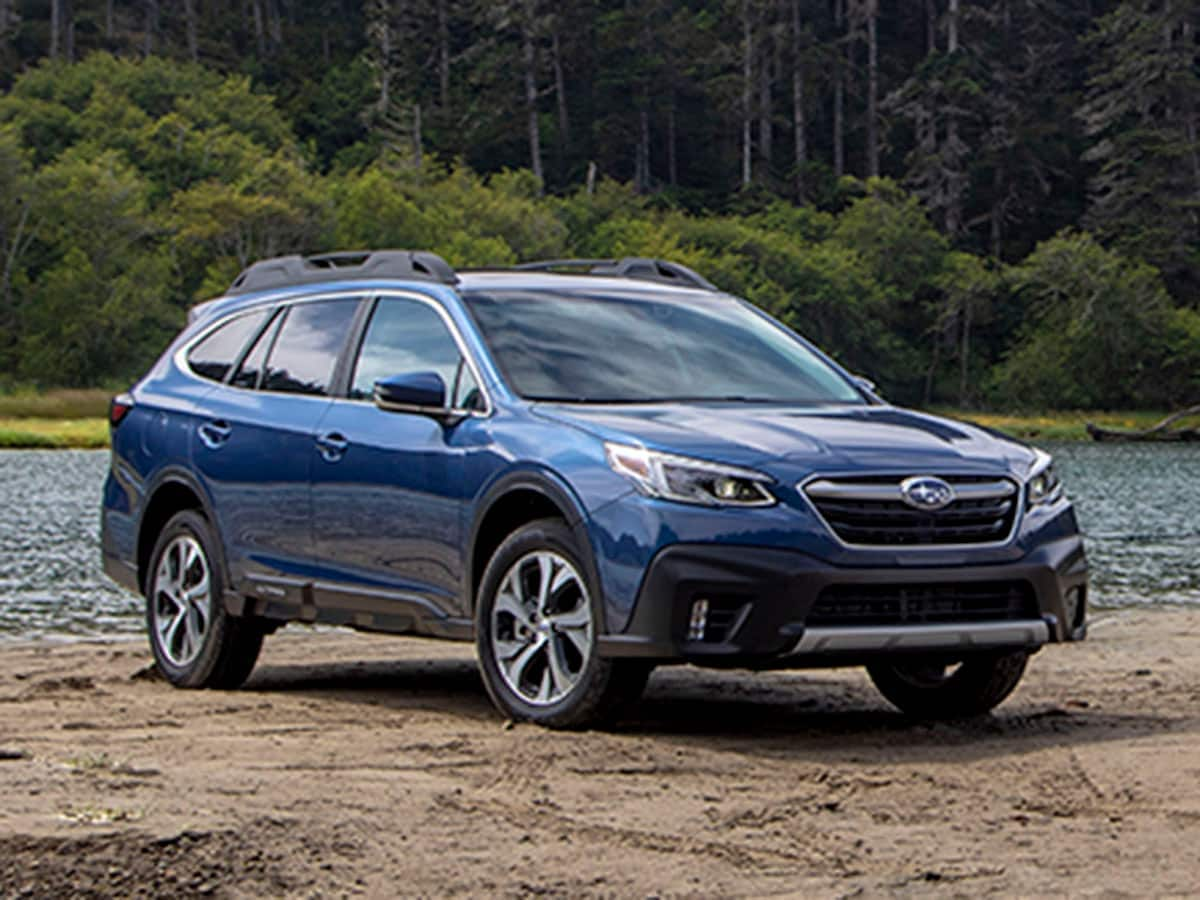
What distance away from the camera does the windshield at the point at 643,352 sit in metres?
8.49

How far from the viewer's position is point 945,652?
773 centimetres

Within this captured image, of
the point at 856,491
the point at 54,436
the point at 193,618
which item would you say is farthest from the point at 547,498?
the point at 54,436

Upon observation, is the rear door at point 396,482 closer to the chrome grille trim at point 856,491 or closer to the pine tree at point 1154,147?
the chrome grille trim at point 856,491

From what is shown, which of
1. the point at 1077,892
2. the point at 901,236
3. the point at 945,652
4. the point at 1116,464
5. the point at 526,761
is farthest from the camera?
the point at 901,236

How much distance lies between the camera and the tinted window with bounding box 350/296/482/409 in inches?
343

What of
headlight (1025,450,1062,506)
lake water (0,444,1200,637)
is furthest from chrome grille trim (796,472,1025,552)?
lake water (0,444,1200,637)

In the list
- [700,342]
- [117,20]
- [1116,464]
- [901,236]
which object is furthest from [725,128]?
[700,342]

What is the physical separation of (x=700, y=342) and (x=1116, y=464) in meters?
49.7

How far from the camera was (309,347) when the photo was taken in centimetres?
952

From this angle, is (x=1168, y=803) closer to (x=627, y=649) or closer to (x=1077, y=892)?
(x=1077, y=892)

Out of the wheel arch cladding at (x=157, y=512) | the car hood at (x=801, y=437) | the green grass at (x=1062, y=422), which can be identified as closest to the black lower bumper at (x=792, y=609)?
the car hood at (x=801, y=437)

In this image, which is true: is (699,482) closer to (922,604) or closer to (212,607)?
(922,604)

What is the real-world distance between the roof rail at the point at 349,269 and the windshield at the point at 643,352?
1.27 ft

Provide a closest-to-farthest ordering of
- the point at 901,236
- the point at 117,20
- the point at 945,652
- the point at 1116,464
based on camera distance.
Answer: the point at 945,652 → the point at 1116,464 → the point at 901,236 → the point at 117,20
